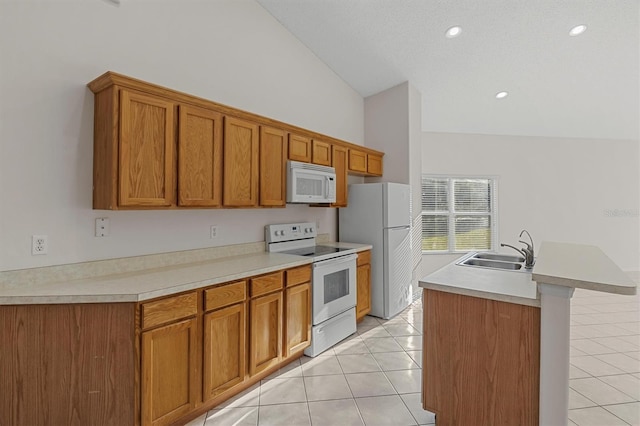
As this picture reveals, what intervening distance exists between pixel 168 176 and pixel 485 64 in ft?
→ 12.7

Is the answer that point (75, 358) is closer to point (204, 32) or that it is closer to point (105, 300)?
point (105, 300)

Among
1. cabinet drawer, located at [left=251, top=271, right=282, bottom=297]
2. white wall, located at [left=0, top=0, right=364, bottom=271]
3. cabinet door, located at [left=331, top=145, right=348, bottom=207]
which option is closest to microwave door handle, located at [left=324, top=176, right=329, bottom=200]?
cabinet door, located at [left=331, top=145, right=348, bottom=207]

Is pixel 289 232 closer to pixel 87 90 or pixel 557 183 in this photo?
pixel 87 90

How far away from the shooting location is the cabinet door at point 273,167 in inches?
116

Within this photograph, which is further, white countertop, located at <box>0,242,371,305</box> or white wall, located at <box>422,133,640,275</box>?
white wall, located at <box>422,133,640,275</box>

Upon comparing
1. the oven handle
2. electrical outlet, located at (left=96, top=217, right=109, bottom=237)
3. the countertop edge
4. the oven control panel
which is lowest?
the oven handle

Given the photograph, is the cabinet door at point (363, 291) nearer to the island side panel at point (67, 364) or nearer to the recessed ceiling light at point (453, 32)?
the island side panel at point (67, 364)

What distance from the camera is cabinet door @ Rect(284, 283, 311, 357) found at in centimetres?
268

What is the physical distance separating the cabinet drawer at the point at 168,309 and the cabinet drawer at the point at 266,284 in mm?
462

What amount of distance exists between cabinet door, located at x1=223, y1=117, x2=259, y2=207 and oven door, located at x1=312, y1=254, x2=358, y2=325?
863 millimetres

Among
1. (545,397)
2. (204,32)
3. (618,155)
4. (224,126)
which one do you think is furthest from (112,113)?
(618,155)

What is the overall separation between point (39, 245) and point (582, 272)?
2937mm

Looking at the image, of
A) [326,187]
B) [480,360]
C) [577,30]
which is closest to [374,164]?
[326,187]

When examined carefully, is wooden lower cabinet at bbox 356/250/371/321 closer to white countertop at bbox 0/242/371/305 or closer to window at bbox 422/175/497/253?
white countertop at bbox 0/242/371/305
